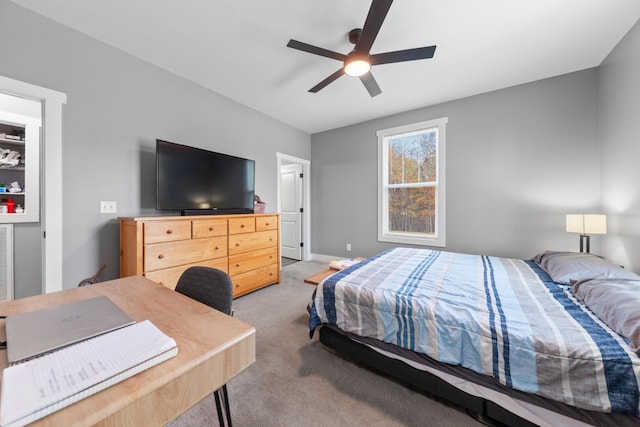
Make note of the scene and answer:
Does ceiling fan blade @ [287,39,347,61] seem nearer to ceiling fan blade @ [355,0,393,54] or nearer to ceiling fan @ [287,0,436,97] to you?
ceiling fan @ [287,0,436,97]

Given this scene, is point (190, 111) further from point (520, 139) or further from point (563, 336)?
point (520, 139)

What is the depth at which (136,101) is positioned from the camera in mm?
2424

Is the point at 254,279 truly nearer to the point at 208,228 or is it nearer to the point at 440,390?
the point at 208,228

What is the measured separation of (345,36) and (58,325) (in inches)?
103

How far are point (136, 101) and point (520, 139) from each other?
176 inches

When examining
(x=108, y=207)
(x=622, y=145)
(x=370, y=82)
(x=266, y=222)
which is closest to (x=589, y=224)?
(x=622, y=145)

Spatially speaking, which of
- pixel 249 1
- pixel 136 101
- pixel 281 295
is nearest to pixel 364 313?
pixel 281 295

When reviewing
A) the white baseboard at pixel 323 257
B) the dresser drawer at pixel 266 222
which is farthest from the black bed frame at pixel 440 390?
the white baseboard at pixel 323 257

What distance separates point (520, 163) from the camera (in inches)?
116

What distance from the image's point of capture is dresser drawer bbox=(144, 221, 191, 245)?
2.10 m

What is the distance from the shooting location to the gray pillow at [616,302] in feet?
3.38

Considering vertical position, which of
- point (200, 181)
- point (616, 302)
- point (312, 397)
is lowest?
point (312, 397)

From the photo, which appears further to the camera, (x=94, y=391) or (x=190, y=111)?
(x=190, y=111)

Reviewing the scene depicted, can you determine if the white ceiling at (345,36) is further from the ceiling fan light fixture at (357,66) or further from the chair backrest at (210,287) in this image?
the chair backrest at (210,287)
